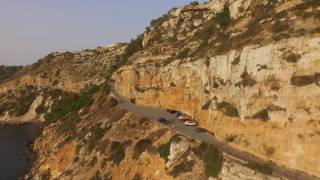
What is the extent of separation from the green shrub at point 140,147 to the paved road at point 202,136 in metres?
3.78

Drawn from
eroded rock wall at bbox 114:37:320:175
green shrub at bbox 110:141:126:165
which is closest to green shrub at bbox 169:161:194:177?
eroded rock wall at bbox 114:37:320:175

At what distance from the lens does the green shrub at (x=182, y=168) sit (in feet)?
143

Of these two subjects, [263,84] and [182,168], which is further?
[182,168]

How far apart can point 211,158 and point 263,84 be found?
28.6ft

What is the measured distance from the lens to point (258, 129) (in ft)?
138

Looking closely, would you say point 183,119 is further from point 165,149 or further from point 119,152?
point 165,149

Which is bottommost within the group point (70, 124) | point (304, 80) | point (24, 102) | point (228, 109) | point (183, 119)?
point (24, 102)

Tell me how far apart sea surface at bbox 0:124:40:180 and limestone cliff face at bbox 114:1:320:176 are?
30688 millimetres

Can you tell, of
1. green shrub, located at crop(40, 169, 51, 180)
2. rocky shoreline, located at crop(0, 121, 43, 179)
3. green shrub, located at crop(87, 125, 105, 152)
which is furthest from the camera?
rocky shoreline, located at crop(0, 121, 43, 179)

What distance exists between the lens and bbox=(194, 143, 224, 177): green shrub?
40625 millimetres

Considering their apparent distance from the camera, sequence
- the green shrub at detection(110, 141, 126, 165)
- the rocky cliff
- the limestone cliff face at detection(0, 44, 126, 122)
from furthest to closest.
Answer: the limestone cliff face at detection(0, 44, 126, 122) → the green shrub at detection(110, 141, 126, 165) → the rocky cliff

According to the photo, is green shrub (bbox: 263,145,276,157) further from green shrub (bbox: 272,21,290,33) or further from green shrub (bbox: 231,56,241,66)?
green shrub (bbox: 272,21,290,33)

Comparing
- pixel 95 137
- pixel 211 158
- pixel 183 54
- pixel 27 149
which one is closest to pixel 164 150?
pixel 211 158

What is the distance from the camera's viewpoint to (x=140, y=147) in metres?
53.0
